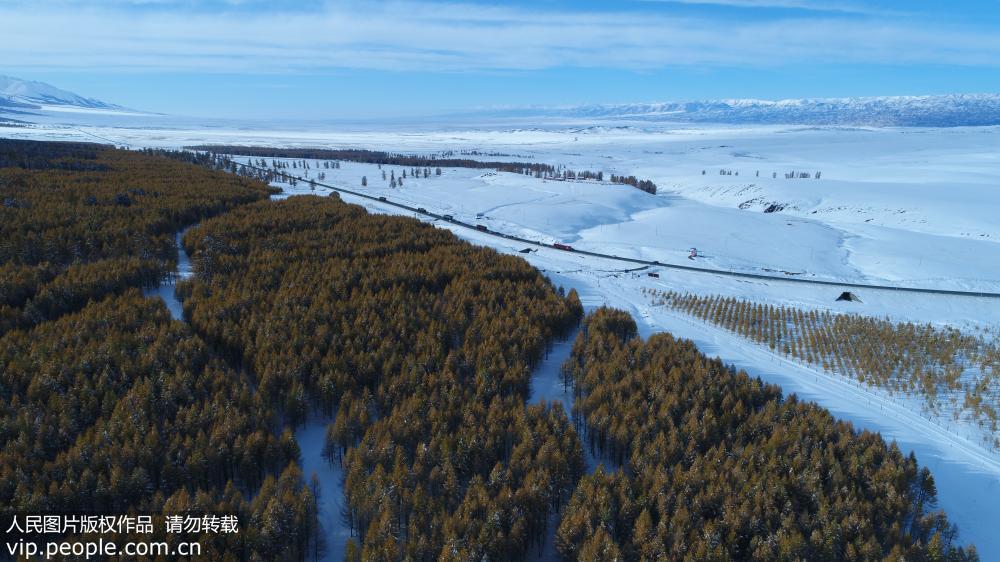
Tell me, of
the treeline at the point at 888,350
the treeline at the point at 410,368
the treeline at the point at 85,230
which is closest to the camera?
the treeline at the point at 410,368

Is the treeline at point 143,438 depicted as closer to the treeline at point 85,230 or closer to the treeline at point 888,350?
the treeline at point 85,230

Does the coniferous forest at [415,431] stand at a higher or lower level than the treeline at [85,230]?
lower

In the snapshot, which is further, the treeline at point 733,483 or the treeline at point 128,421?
the treeline at point 733,483

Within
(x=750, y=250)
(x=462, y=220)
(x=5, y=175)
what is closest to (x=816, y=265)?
(x=750, y=250)

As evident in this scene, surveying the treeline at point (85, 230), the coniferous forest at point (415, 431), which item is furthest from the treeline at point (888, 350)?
the treeline at point (85, 230)

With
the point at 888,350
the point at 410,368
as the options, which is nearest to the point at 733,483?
the point at 410,368

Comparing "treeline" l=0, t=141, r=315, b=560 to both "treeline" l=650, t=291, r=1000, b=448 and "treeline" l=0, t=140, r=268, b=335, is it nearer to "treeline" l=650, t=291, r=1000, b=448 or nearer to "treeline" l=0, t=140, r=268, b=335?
"treeline" l=0, t=140, r=268, b=335

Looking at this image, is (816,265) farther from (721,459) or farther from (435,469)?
(435,469)

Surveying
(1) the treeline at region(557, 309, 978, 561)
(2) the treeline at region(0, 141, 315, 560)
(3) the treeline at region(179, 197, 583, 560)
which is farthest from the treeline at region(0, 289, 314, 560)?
(1) the treeline at region(557, 309, 978, 561)
